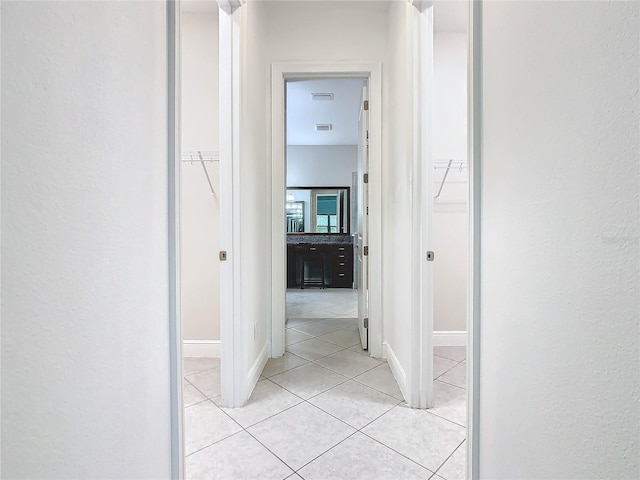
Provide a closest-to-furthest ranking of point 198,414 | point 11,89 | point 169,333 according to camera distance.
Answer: point 11,89, point 169,333, point 198,414

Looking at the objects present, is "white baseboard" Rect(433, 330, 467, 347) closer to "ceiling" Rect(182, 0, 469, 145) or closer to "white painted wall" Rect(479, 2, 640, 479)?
"white painted wall" Rect(479, 2, 640, 479)

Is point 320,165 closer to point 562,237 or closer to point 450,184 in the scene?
point 450,184

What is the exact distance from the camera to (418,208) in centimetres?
190

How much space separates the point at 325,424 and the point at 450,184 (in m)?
2.14

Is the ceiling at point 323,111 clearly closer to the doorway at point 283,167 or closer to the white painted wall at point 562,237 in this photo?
the doorway at point 283,167

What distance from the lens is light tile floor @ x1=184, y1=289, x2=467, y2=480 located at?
4.75 feet

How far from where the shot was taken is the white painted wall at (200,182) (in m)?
2.68

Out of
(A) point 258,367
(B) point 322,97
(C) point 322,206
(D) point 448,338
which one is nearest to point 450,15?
(B) point 322,97

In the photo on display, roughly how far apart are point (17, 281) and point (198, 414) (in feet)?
5.33

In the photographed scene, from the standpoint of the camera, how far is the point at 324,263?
20.0 ft

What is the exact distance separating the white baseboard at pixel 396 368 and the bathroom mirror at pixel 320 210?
3913mm

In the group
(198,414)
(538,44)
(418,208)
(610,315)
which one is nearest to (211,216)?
(198,414)

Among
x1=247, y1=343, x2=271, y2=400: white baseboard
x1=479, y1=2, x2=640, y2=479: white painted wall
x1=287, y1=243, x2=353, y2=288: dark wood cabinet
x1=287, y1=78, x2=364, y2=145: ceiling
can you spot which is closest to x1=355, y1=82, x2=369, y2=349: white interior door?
x1=287, y1=78, x2=364, y2=145: ceiling

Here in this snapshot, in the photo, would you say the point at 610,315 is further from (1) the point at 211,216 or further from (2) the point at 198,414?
(1) the point at 211,216
